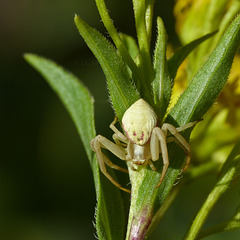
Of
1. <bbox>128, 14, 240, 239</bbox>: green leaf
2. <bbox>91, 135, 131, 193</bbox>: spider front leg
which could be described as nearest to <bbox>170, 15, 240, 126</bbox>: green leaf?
<bbox>128, 14, 240, 239</bbox>: green leaf

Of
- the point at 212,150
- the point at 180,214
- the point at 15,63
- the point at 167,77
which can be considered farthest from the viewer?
A: the point at 15,63

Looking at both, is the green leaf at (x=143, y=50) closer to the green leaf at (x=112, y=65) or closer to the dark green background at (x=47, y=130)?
the green leaf at (x=112, y=65)

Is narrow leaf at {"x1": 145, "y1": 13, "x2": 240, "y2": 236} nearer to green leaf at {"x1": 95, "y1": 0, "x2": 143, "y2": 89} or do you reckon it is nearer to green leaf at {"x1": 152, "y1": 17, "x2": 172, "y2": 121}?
green leaf at {"x1": 152, "y1": 17, "x2": 172, "y2": 121}

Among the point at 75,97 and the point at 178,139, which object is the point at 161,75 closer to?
the point at 178,139

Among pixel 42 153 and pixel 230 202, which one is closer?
pixel 230 202

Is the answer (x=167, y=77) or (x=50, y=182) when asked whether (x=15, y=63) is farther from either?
(x=167, y=77)

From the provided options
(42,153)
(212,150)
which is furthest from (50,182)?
(212,150)

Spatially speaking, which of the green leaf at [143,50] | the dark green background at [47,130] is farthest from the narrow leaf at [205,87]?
the dark green background at [47,130]

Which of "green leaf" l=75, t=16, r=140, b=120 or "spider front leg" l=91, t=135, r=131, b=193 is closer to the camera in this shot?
"green leaf" l=75, t=16, r=140, b=120
